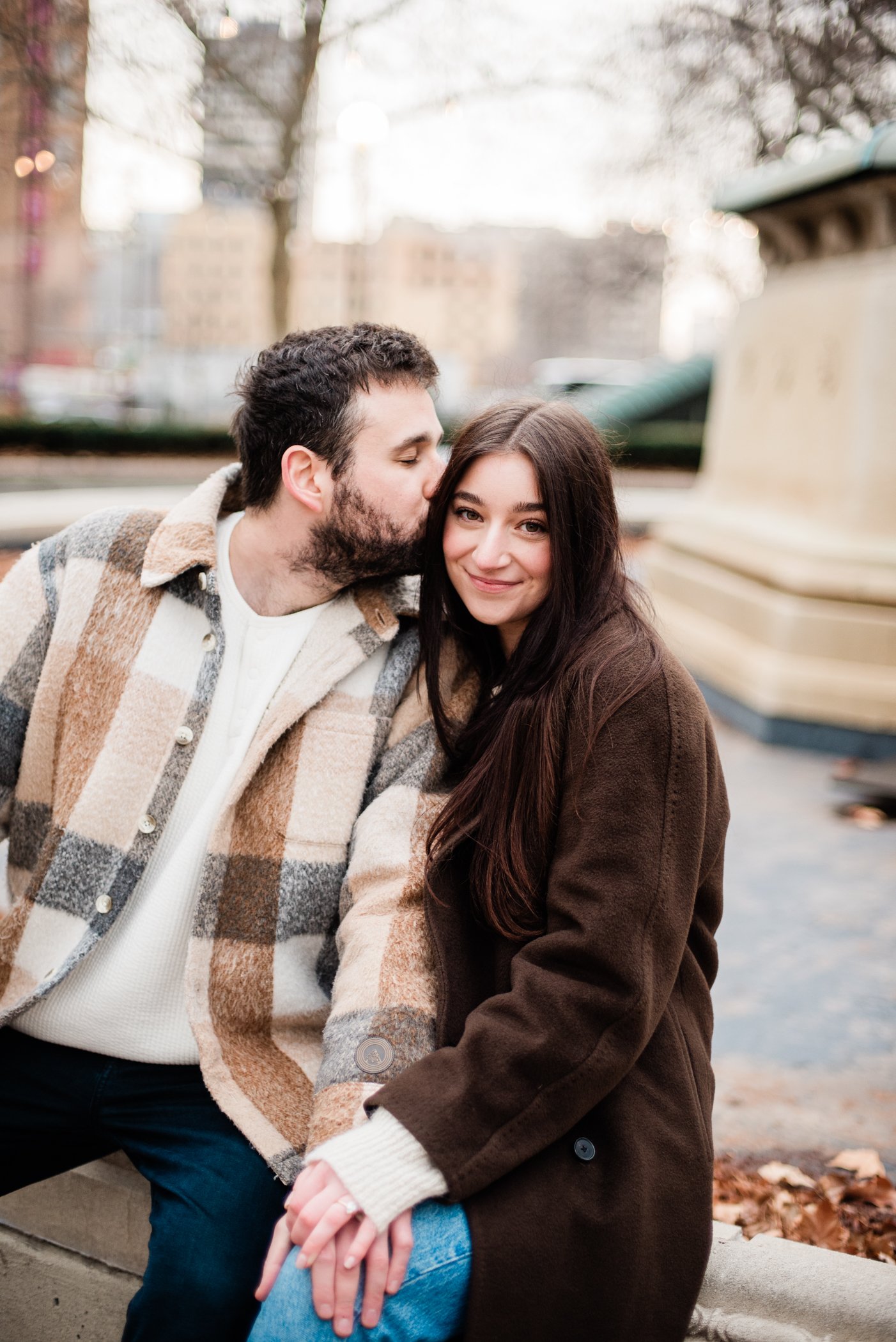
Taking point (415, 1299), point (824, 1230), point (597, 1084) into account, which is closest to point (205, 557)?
point (597, 1084)

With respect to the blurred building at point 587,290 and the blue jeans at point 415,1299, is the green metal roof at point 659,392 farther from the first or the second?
the blue jeans at point 415,1299

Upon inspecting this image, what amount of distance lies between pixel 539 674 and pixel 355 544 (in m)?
0.53

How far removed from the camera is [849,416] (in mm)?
6578

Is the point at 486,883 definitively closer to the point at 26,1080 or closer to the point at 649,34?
the point at 26,1080

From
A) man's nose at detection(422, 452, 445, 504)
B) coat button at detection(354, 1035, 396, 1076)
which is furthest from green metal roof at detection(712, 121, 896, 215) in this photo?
coat button at detection(354, 1035, 396, 1076)

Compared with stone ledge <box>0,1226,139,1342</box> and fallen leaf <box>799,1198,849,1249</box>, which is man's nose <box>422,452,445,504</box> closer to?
stone ledge <box>0,1226,139,1342</box>

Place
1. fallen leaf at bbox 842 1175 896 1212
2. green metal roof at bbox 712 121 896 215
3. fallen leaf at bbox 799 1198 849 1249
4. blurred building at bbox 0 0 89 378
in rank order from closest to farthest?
fallen leaf at bbox 799 1198 849 1249 → fallen leaf at bbox 842 1175 896 1212 → green metal roof at bbox 712 121 896 215 → blurred building at bbox 0 0 89 378

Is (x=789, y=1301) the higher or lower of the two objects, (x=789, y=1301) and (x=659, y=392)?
the lower

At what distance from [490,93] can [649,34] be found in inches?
106

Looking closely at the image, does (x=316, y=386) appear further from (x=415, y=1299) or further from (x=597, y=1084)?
(x=415, y=1299)

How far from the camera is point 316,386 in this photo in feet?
7.89

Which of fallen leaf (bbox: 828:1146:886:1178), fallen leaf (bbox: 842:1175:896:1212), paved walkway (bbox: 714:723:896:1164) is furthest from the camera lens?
paved walkway (bbox: 714:723:896:1164)

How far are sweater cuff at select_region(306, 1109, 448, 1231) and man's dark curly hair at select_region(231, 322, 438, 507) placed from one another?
1.26m

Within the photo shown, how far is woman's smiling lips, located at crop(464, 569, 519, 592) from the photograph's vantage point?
218cm
